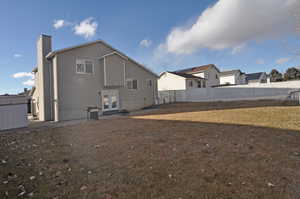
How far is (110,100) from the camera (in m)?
15.3

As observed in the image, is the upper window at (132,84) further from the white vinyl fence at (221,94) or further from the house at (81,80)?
the white vinyl fence at (221,94)

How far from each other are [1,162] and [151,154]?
3746mm

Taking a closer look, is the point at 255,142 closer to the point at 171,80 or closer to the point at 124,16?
the point at 124,16

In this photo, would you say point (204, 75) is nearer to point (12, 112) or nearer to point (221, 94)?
point (221, 94)

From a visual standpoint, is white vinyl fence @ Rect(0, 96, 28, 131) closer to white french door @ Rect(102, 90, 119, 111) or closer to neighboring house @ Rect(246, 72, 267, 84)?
white french door @ Rect(102, 90, 119, 111)

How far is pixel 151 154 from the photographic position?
3969 mm

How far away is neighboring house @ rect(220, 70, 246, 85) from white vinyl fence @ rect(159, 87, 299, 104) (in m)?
20.2

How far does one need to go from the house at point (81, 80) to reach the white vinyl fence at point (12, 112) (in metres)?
2.43

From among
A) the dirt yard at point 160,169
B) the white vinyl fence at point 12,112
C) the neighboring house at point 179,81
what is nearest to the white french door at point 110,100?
the white vinyl fence at point 12,112

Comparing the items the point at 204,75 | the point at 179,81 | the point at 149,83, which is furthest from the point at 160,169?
the point at 204,75

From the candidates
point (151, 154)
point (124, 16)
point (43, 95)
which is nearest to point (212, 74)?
point (124, 16)

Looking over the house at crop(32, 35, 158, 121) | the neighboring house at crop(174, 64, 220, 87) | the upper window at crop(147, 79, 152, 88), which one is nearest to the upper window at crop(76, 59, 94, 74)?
the house at crop(32, 35, 158, 121)

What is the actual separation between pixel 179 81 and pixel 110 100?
15.8 meters

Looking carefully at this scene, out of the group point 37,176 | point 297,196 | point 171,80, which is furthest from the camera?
point 171,80
